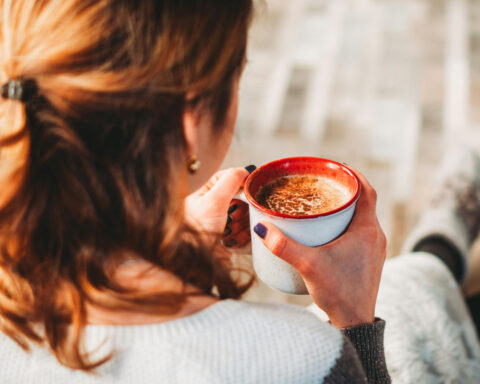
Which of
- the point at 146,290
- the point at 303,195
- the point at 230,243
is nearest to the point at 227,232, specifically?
the point at 230,243

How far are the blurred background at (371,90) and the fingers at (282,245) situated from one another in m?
0.86

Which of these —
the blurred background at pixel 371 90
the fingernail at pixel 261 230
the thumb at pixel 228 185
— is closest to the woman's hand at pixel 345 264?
the fingernail at pixel 261 230

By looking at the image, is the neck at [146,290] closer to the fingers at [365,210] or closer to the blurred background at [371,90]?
the fingers at [365,210]

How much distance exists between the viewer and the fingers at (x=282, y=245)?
597mm

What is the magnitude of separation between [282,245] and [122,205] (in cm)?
21

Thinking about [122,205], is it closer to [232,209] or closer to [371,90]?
[232,209]

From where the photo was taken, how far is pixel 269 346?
499 mm

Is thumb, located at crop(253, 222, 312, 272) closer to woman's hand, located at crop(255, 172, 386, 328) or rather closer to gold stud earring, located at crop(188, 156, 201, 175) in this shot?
woman's hand, located at crop(255, 172, 386, 328)

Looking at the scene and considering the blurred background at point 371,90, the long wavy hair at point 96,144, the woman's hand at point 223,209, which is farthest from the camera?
the blurred background at point 371,90

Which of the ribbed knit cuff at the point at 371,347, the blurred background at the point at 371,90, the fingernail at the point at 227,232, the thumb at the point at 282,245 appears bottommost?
the blurred background at the point at 371,90

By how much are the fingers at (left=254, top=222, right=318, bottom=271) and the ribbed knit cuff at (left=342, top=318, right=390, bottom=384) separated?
131 mm

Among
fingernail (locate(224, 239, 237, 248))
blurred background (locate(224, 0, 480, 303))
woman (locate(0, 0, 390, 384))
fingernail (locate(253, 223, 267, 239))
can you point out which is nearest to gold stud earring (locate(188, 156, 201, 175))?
woman (locate(0, 0, 390, 384))

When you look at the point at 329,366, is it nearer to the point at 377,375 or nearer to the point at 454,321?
the point at 377,375

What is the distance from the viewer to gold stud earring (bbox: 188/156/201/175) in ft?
1.77
